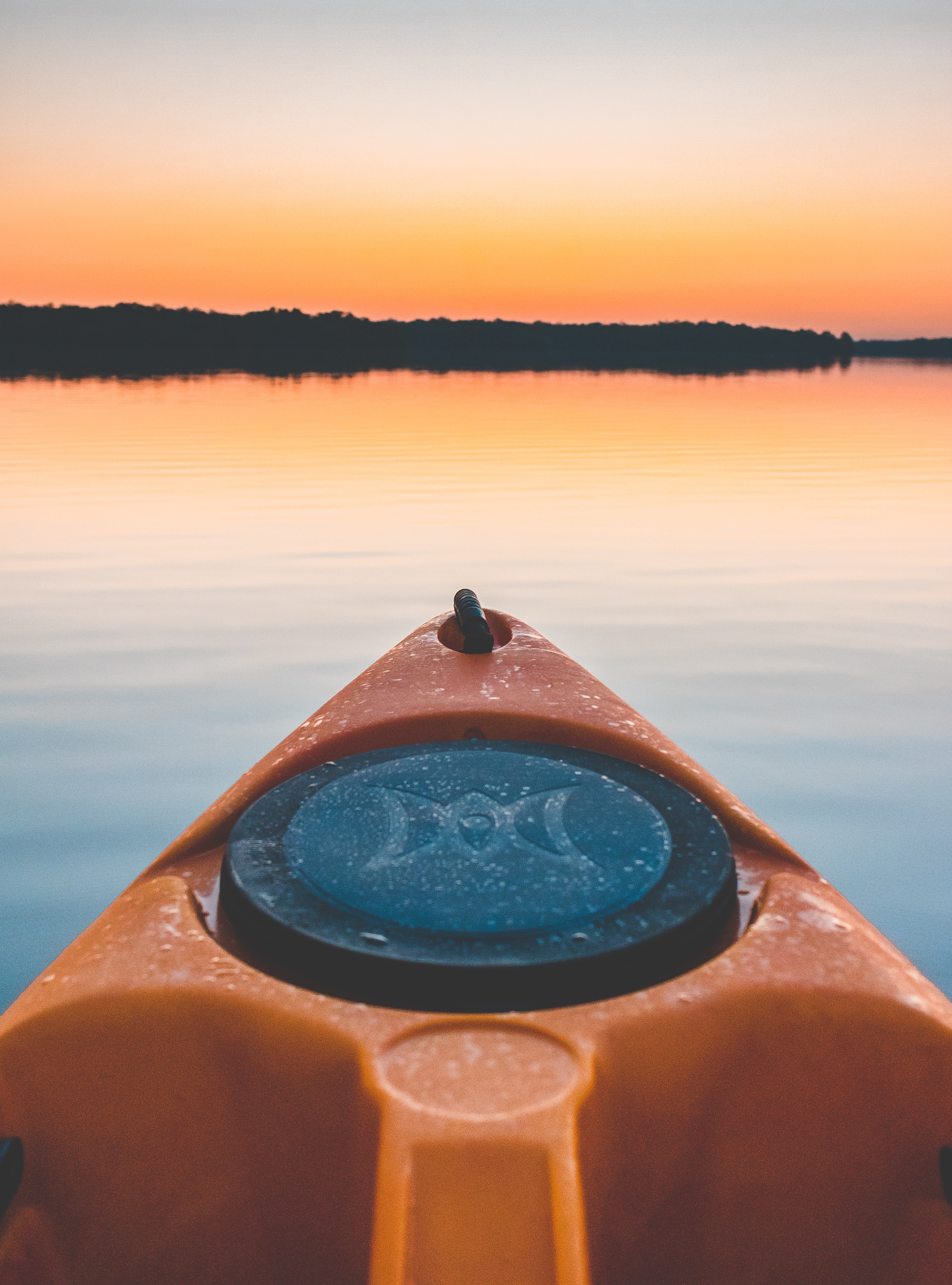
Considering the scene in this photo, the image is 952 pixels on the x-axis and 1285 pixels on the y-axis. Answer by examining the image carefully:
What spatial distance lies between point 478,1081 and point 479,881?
1.08ft

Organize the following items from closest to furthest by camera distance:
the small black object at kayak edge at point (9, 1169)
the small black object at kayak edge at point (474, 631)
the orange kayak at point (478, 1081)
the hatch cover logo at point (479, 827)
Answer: the orange kayak at point (478, 1081)
the small black object at kayak edge at point (9, 1169)
the hatch cover logo at point (479, 827)
the small black object at kayak edge at point (474, 631)

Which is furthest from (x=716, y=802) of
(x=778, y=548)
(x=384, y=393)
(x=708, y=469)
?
(x=384, y=393)

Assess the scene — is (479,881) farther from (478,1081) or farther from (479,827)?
(478,1081)

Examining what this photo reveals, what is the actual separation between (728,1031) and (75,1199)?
Result: 2.84ft

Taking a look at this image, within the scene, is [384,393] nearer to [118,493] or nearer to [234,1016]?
Answer: [118,493]

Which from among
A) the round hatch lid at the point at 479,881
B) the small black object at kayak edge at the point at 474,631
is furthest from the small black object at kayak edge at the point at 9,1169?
the small black object at kayak edge at the point at 474,631

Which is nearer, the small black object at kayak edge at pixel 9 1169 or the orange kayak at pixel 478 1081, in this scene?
the orange kayak at pixel 478 1081

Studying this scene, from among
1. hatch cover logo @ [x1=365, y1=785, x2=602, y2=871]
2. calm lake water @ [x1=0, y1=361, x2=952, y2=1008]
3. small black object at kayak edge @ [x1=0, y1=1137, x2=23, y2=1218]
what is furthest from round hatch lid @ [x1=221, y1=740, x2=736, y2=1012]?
calm lake water @ [x1=0, y1=361, x2=952, y2=1008]

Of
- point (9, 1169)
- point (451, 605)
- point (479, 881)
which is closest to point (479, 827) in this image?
point (479, 881)

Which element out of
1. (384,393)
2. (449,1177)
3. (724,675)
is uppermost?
(384,393)

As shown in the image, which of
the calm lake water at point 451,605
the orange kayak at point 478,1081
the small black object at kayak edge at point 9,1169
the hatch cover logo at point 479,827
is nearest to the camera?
the orange kayak at point 478,1081

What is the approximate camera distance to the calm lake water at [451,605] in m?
3.55

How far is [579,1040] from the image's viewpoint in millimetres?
1095

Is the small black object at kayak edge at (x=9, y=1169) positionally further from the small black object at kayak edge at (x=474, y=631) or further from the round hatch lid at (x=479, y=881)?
the small black object at kayak edge at (x=474, y=631)
